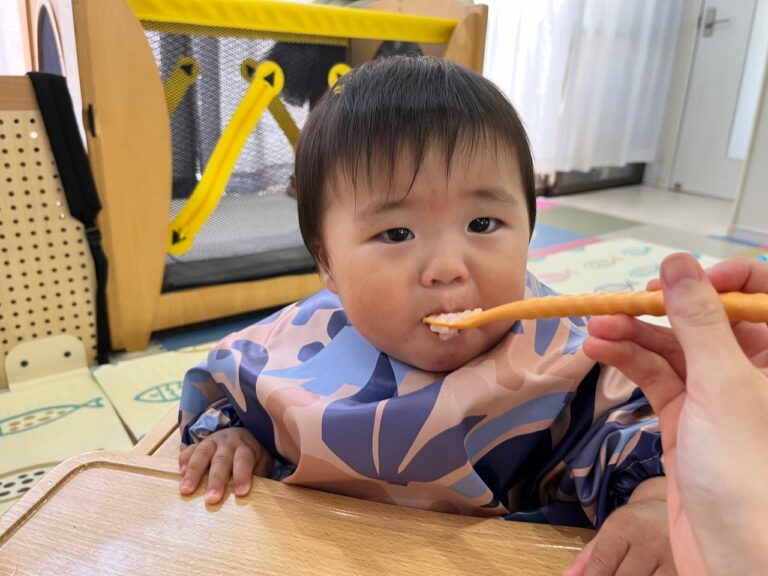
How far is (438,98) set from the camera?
582mm

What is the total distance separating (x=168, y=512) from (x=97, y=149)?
1021mm

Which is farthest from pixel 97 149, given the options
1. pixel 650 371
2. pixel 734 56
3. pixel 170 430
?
pixel 734 56

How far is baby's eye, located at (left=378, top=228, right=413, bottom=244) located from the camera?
0.57 m

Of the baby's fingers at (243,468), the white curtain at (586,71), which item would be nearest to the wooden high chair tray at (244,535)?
the baby's fingers at (243,468)

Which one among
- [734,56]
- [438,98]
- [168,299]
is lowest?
[168,299]

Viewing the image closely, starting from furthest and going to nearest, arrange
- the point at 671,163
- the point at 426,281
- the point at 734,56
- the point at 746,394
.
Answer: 1. the point at 671,163
2. the point at 734,56
3. the point at 426,281
4. the point at 746,394

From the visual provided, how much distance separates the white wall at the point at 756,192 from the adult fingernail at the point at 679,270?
269 centimetres

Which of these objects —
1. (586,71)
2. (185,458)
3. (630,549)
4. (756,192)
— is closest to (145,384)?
(185,458)

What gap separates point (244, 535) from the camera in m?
0.48

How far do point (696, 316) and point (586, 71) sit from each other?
3.11 meters

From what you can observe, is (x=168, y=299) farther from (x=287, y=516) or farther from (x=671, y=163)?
(x=671, y=163)

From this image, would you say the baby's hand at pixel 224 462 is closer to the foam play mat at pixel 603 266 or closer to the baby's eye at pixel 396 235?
the baby's eye at pixel 396 235

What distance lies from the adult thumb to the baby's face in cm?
23

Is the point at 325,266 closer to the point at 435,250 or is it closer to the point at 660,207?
the point at 435,250
